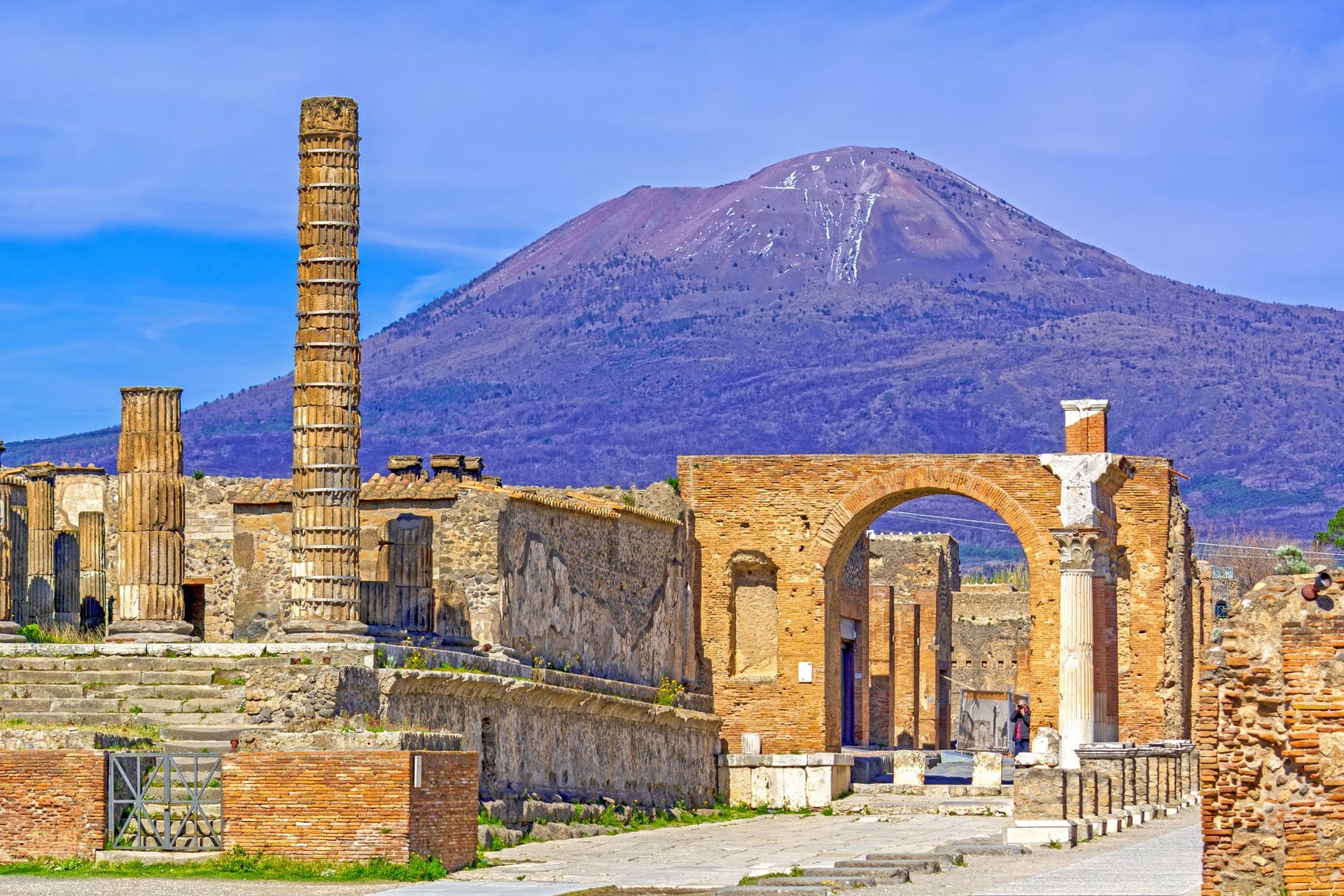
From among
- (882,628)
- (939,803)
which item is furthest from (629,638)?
(882,628)

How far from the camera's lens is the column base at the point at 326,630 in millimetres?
25688

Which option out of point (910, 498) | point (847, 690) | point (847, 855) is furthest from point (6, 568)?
point (847, 690)

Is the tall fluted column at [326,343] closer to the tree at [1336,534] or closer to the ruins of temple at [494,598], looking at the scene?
the ruins of temple at [494,598]

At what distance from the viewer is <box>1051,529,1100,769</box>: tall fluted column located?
3155cm

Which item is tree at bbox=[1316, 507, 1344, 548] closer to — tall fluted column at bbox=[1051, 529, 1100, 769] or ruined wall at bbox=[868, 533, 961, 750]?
ruined wall at bbox=[868, 533, 961, 750]

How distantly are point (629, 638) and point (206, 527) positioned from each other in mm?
6416

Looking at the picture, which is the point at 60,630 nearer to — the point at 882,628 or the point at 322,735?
the point at 322,735

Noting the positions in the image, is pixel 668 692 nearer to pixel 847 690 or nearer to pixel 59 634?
pixel 59 634

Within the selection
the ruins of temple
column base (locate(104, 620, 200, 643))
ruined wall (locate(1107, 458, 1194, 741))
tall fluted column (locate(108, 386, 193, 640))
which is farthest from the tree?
column base (locate(104, 620, 200, 643))

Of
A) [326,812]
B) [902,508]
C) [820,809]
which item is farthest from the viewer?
[902,508]

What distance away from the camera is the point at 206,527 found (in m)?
35.1

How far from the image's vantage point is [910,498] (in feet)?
118

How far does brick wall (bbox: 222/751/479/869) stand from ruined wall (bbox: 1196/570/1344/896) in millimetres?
6718

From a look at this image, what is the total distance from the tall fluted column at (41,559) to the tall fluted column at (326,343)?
5.34m
